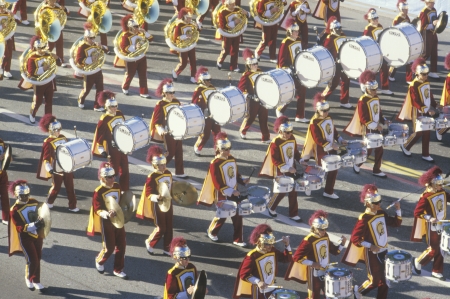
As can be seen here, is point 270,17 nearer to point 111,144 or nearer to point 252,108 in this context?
point 252,108

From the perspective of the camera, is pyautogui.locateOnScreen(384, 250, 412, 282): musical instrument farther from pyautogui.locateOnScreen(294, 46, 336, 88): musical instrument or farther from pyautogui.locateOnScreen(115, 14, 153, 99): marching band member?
pyautogui.locateOnScreen(115, 14, 153, 99): marching band member

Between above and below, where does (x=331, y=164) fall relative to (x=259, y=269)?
above

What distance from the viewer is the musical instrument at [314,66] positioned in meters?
20.4

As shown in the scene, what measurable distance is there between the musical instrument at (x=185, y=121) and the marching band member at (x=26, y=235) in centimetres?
364

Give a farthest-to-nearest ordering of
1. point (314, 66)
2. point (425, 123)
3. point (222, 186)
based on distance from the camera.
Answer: point (314, 66)
point (425, 123)
point (222, 186)

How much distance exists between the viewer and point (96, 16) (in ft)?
75.5

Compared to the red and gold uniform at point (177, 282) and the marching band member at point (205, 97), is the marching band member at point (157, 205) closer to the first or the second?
the red and gold uniform at point (177, 282)

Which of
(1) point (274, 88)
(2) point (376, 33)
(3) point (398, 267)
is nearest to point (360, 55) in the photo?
(2) point (376, 33)

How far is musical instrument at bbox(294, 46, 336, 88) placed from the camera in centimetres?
2038

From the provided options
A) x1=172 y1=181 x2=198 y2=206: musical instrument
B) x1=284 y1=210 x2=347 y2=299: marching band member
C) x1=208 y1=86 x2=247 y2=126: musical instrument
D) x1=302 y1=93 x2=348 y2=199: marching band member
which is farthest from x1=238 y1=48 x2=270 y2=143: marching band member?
x1=284 y1=210 x2=347 y2=299: marching band member

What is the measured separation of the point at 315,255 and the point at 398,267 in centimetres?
113

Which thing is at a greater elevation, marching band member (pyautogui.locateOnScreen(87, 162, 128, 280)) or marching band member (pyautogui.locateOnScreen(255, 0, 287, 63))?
marching band member (pyautogui.locateOnScreen(255, 0, 287, 63))

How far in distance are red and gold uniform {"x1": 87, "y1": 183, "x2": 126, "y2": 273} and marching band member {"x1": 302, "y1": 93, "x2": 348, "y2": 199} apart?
3.97 m

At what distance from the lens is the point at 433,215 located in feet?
53.4
